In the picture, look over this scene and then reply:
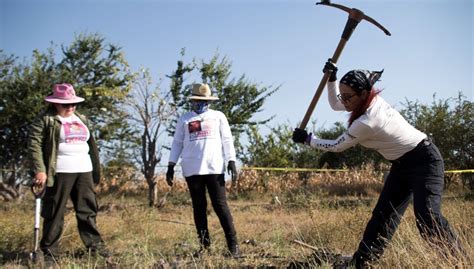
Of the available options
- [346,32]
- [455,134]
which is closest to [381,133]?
[346,32]

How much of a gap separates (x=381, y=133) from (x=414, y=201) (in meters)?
0.56

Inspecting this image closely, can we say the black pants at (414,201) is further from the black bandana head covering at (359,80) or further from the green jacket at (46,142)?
the green jacket at (46,142)

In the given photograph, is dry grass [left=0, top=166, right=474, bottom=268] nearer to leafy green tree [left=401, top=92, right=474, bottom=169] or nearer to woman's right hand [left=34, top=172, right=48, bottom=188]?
woman's right hand [left=34, top=172, right=48, bottom=188]

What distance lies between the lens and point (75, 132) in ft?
15.7

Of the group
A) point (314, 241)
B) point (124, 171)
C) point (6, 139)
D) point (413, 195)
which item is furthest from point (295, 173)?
point (413, 195)

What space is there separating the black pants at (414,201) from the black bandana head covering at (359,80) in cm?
62

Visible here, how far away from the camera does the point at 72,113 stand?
4918mm

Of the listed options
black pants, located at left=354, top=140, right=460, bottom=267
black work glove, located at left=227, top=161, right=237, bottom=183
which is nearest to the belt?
black pants, located at left=354, top=140, right=460, bottom=267

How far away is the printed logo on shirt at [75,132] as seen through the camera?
473cm

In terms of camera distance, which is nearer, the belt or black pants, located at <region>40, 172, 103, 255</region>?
the belt

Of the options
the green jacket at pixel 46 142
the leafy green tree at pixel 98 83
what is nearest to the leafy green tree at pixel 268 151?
the leafy green tree at pixel 98 83

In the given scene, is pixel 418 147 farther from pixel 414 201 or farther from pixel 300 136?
pixel 300 136

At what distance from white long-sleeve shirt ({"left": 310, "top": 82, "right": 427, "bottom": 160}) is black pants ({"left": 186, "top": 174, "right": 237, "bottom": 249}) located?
1.46 metres

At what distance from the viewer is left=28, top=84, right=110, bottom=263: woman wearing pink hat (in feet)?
15.0
